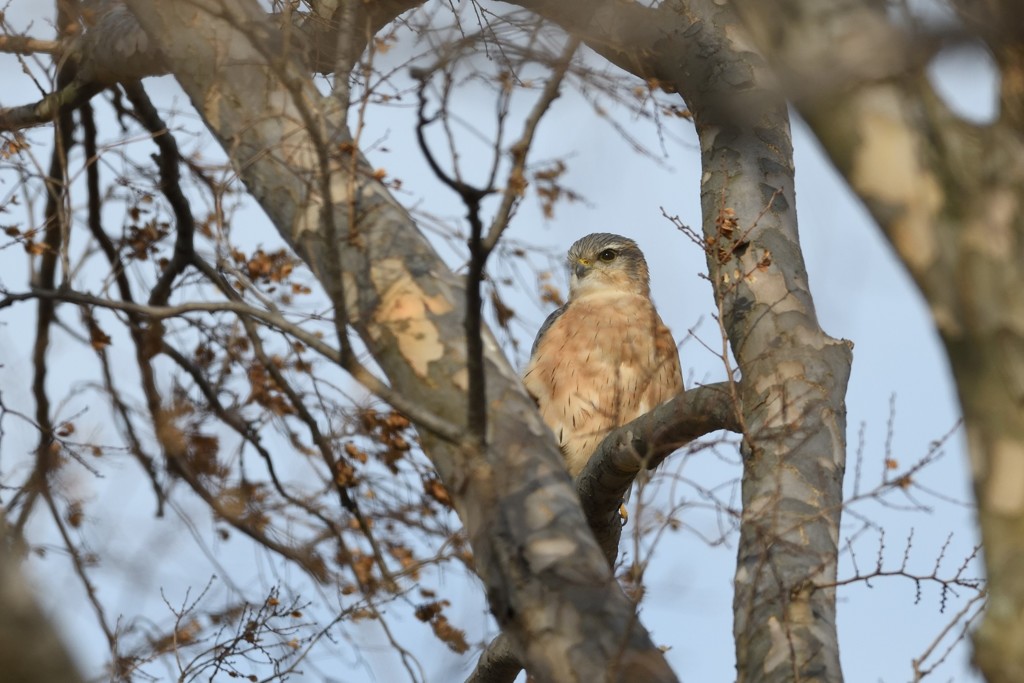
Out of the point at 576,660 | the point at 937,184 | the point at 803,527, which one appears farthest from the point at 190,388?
the point at 937,184

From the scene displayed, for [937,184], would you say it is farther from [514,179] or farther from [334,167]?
[334,167]

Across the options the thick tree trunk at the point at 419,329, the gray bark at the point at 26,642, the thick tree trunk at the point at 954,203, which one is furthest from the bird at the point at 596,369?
the gray bark at the point at 26,642

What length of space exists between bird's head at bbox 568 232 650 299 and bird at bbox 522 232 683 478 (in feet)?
0.69

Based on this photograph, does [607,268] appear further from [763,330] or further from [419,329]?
[419,329]

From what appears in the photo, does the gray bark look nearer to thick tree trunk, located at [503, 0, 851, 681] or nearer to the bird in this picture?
thick tree trunk, located at [503, 0, 851, 681]

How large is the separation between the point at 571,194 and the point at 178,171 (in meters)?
2.08

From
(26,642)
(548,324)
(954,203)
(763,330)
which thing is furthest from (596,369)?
(26,642)

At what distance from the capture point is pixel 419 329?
11.4ft

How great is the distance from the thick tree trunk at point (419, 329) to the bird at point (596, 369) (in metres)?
3.68

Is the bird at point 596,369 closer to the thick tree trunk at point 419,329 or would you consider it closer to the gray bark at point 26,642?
the thick tree trunk at point 419,329

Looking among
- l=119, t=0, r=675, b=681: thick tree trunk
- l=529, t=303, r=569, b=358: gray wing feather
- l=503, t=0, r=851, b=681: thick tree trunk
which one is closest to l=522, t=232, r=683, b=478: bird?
l=529, t=303, r=569, b=358: gray wing feather

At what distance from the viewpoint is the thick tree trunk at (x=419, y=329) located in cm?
293

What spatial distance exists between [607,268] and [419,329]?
4.93 metres

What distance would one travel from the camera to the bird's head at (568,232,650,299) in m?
8.27
